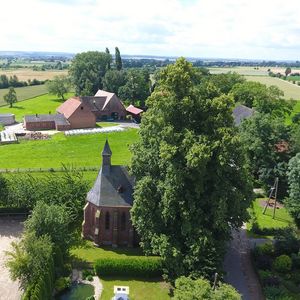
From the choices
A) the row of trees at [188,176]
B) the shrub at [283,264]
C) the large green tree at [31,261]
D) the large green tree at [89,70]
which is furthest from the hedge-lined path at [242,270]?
the large green tree at [89,70]

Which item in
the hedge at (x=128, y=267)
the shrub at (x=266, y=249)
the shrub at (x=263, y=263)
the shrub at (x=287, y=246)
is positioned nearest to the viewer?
the hedge at (x=128, y=267)

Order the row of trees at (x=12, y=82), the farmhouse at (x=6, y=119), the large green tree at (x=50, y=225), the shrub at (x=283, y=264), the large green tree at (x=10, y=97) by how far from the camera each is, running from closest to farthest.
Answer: the large green tree at (x=50, y=225) < the shrub at (x=283, y=264) < the farmhouse at (x=6, y=119) < the large green tree at (x=10, y=97) < the row of trees at (x=12, y=82)

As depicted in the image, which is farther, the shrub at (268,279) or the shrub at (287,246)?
the shrub at (287,246)

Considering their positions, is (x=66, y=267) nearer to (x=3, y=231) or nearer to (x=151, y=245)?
(x=151, y=245)

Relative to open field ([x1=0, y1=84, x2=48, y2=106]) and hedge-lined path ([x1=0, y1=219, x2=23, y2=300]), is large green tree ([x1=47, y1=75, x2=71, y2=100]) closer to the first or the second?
open field ([x1=0, y1=84, x2=48, y2=106])

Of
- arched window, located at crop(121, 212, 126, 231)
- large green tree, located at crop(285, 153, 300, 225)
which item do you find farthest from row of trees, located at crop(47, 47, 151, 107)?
arched window, located at crop(121, 212, 126, 231)

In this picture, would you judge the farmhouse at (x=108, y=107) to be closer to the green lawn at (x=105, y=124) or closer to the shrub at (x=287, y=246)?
the green lawn at (x=105, y=124)

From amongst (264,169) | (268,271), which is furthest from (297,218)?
(268,271)
